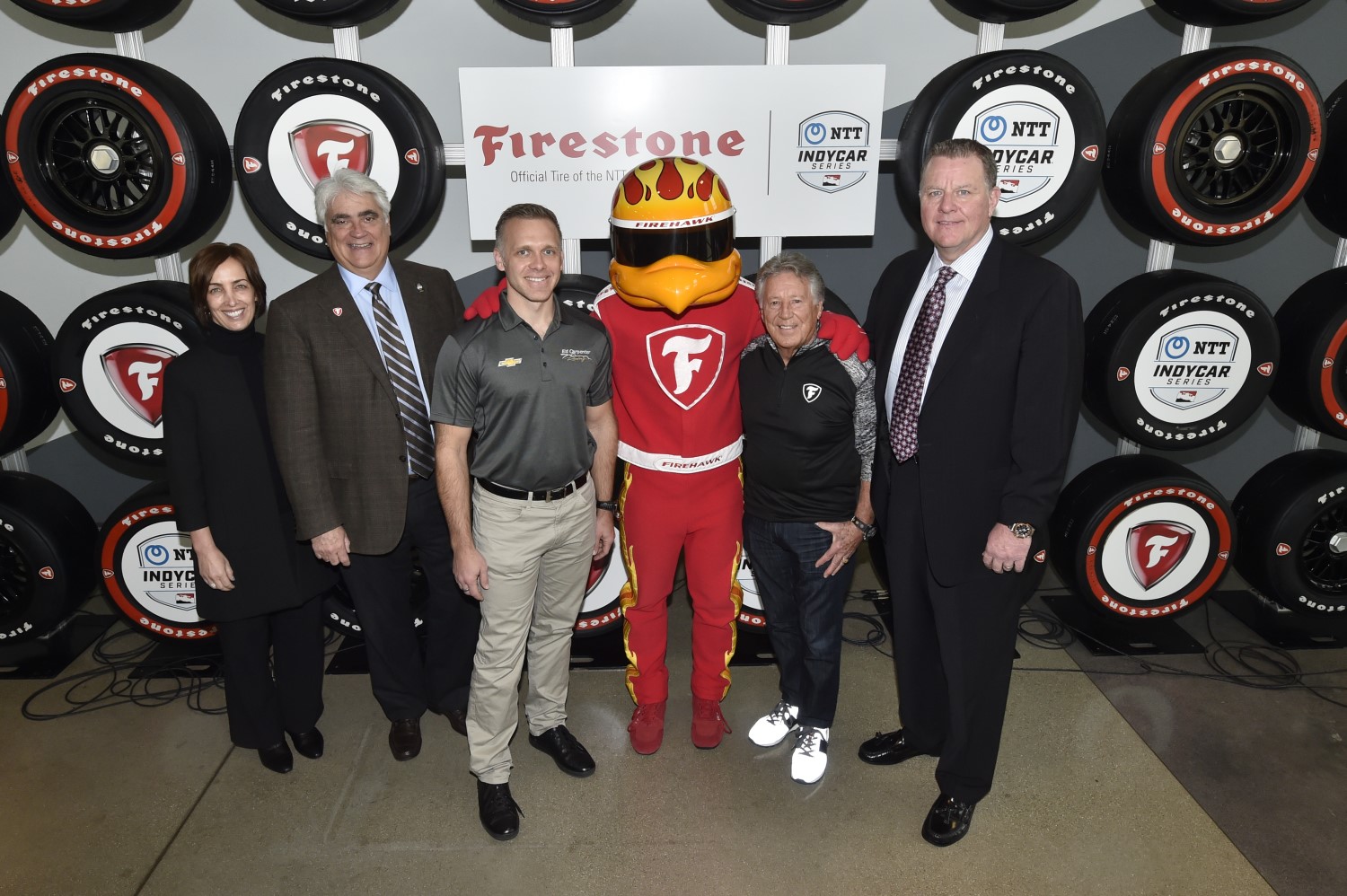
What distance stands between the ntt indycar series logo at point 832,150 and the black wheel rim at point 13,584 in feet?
11.4

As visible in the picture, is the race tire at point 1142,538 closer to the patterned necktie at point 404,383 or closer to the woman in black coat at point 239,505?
the patterned necktie at point 404,383

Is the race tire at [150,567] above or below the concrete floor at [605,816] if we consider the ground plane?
above

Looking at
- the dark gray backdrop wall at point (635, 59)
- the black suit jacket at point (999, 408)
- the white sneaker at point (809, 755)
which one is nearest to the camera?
the black suit jacket at point (999, 408)

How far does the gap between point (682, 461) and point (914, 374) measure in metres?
0.76

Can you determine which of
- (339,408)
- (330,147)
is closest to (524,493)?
(339,408)

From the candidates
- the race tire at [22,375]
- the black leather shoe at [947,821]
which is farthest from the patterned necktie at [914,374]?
the race tire at [22,375]

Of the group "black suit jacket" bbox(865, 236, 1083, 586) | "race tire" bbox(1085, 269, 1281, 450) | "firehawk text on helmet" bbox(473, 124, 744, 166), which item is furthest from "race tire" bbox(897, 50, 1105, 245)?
"black suit jacket" bbox(865, 236, 1083, 586)

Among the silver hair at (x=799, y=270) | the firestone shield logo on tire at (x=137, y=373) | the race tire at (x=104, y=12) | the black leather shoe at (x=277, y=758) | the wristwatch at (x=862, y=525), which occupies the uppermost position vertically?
the race tire at (x=104, y=12)

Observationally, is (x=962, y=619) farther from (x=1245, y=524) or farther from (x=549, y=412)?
(x=1245, y=524)

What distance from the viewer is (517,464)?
259 cm

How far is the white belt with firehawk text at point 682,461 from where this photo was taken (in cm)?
280

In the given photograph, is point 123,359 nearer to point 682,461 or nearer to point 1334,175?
point 682,461

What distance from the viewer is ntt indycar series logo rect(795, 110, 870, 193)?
11.0 ft

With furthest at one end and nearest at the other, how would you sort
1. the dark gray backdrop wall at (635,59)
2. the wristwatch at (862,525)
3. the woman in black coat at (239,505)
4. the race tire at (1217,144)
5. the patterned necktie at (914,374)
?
the dark gray backdrop wall at (635,59)
the race tire at (1217,144)
the wristwatch at (862,525)
the woman in black coat at (239,505)
the patterned necktie at (914,374)
